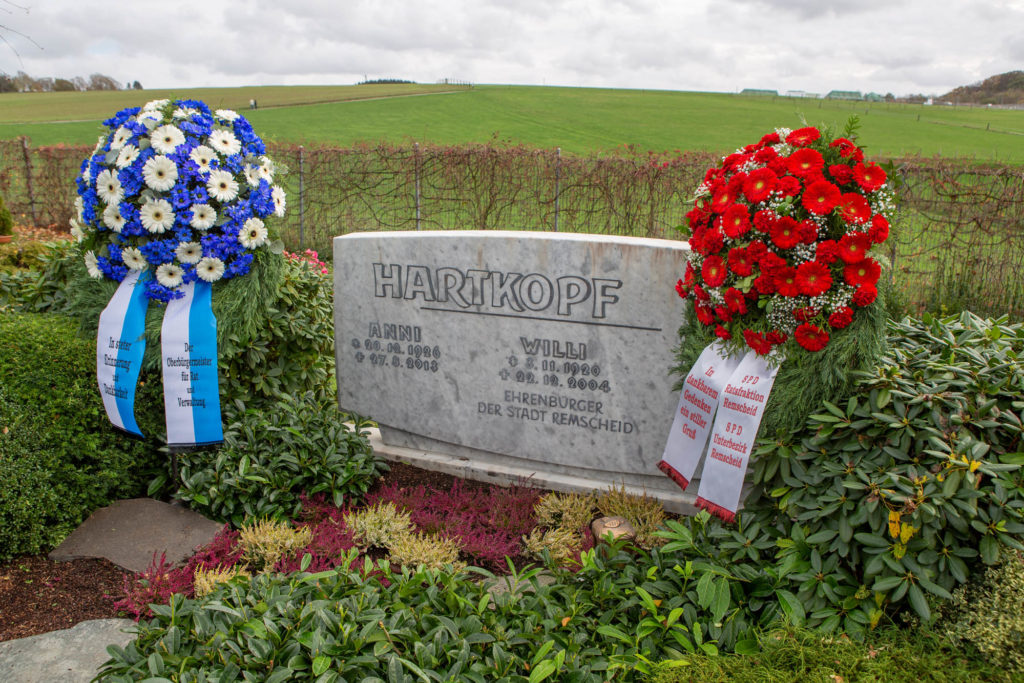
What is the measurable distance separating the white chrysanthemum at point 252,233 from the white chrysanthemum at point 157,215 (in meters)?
0.38

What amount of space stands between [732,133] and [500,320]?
3082 centimetres

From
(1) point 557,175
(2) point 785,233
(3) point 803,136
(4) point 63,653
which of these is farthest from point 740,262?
(1) point 557,175

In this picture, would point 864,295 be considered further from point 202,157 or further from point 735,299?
point 202,157

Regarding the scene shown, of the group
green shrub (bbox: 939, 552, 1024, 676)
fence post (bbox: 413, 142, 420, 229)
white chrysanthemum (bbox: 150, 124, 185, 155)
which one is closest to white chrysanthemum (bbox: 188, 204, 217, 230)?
white chrysanthemum (bbox: 150, 124, 185, 155)

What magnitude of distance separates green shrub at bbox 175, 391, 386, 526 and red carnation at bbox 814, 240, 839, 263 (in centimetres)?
269

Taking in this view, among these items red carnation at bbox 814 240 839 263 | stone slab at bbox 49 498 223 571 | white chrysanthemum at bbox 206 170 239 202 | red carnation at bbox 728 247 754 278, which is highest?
white chrysanthemum at bbox 206 170 239 202

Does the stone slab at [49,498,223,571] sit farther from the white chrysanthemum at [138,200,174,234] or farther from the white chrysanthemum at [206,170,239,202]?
the white chrysanthemum at [206,170,239,202]

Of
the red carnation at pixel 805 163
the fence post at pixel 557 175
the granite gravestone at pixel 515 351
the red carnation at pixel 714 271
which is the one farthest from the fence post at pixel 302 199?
the red carnation at pixel 805 163

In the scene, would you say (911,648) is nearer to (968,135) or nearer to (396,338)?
(396,338)

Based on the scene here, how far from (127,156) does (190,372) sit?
1259 millimetres

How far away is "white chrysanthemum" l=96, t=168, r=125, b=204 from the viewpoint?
3953 mm

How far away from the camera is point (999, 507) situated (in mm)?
2689

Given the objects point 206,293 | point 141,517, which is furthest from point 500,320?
point 141,517

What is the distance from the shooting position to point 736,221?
3.29 metres
